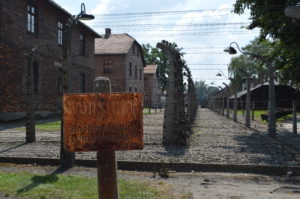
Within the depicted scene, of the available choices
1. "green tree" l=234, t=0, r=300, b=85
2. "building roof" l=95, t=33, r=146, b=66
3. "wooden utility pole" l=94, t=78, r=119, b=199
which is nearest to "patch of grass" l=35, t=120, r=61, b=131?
"green tree" l=234, t=0, r=300, b=85

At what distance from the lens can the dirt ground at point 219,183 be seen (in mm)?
4922

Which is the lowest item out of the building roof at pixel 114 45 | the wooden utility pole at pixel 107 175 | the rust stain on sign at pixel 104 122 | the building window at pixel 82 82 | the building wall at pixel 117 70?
the wooden utility pole at pixel 107 175

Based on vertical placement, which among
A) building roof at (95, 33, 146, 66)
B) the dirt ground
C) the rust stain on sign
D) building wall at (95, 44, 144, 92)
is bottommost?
the dirt ground

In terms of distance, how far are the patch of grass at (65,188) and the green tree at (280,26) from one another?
8033 millimetres

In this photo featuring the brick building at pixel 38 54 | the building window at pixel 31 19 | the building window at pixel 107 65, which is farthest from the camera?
the building window at pixel 107 65

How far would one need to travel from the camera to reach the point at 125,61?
127 ft

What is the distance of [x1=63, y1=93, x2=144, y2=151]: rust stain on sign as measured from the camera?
269 cm

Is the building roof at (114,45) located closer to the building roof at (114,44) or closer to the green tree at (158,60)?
the building roof at (114,44)

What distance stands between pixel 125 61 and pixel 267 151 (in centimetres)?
3089

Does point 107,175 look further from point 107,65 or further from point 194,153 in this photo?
point 107,65

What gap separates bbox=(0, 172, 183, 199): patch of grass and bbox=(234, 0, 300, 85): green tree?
8033 millimetres

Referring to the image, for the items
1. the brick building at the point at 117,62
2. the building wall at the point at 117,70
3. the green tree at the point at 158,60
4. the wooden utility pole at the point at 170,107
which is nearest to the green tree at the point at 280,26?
the wooden utility pole at the point at 170,107

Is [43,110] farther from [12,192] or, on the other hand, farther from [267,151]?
[12,192]

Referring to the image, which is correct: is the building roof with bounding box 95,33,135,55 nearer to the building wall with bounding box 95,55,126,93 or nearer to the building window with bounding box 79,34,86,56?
the building wall with bounding box 95,55,126,93
